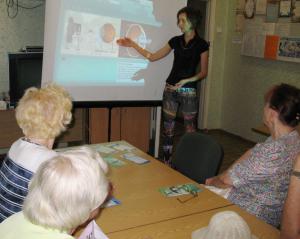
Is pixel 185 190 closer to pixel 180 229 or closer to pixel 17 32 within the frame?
pixel 180 229

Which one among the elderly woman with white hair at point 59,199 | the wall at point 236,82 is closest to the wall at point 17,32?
the wall at point 236,82

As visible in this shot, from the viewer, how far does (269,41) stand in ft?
15.7

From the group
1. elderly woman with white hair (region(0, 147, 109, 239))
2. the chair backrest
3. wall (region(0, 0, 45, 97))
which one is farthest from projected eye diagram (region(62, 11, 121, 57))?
elderly woman with white hair (region(0, 147, 109, 239))

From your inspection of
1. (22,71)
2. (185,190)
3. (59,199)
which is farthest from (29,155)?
(22,71)

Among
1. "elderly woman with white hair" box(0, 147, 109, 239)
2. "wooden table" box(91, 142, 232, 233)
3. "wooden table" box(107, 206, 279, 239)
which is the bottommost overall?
"wooden table" box(107, 206, 279, 239)

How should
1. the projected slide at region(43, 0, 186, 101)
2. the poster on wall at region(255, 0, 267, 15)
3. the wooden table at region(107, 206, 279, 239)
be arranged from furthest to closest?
the poster on wall at region(255, 0, 267, 15) → the projected slide at region(43, 0, 186, 101) → the wooden table at region(107, 206, 279, 239)

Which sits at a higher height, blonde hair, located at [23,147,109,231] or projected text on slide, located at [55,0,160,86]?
projected text on slide, located at [55,0,160,86]

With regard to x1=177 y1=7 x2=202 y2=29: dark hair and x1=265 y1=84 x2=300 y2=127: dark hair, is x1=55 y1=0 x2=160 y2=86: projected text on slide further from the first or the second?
x1=265 y1=84 x2=300 y2=127: dark hair

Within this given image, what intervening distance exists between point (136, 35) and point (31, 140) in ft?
7.98

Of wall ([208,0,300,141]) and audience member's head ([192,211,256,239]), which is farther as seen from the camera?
wall ([208,0,300,141])

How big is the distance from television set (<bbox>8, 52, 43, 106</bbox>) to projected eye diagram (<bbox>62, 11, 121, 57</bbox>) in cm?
60

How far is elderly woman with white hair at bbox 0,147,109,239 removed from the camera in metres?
1.03

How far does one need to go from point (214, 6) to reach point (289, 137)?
3.94 meters

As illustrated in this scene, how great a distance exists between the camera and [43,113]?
1713mm
